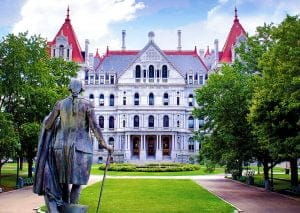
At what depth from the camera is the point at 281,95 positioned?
19750 mm

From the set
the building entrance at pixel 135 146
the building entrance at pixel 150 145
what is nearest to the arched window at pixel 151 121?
the building entrance at pixel 150 145

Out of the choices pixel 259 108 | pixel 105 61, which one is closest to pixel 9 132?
pixel 259 108

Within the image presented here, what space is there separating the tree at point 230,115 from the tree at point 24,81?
39.2 ft

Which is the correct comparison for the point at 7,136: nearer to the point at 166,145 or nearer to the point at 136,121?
the point at 136,121

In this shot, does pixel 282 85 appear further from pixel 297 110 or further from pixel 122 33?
pixel 122 33

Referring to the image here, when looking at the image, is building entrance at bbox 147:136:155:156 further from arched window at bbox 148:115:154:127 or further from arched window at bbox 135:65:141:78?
arched window at bbox 135:65:141:78

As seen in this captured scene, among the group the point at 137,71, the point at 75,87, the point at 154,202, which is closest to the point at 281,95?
the point at 154,202

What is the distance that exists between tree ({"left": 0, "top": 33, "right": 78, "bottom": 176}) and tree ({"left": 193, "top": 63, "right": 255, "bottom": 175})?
471 inches

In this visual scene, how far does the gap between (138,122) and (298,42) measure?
5862 centimetres

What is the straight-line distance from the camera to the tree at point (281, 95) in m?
18.4

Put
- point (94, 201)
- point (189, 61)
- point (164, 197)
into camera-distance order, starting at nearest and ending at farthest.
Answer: point (94, 201), point (164, 197), point (189, 61)

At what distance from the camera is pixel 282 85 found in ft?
62.1

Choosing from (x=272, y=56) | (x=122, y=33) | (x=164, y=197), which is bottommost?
(x=164, y=197)

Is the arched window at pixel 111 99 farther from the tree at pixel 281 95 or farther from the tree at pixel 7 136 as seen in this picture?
the tree at pixel 281 95
